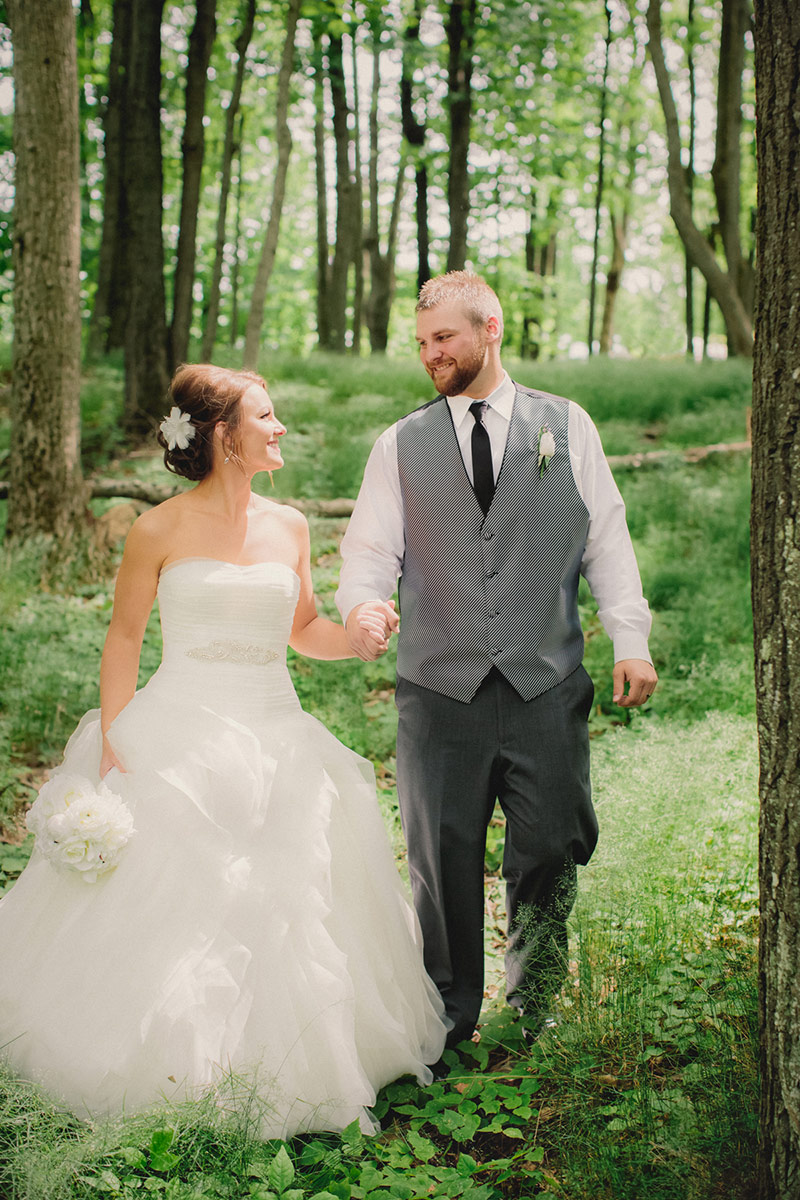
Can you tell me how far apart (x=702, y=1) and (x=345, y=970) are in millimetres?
21447

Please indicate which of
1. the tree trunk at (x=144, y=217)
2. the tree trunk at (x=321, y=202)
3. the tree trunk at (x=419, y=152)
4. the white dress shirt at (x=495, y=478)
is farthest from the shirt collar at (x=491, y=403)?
the tree trunk at (x=321, y=202)

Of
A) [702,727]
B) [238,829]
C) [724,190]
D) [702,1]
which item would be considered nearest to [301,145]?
[702,1]

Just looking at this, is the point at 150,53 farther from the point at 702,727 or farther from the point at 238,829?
the point at 238,829

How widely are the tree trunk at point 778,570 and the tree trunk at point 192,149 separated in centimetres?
1034

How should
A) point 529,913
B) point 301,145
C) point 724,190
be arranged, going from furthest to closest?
point 301,145 → point 724,190 → point 529,913

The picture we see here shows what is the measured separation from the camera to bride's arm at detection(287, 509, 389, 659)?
346 cm

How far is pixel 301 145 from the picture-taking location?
25.5 m

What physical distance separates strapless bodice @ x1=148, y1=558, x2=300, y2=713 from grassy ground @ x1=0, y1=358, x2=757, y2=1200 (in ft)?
4.08

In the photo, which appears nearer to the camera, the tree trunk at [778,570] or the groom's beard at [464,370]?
the tree trunk at [778,570]

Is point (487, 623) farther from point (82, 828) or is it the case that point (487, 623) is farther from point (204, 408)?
point (82, 828)

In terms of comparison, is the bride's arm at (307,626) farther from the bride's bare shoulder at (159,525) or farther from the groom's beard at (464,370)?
the groom's beard at (464,370)

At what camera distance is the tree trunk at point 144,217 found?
10.5m

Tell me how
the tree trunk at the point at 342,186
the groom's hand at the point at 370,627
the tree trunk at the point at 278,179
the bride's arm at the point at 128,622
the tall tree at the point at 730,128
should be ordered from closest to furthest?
the groom's hand at the point at 370,627 < the bride's arm at the point at 128,622 < the tree trunk at the point at 278,179 < the tall tree at the point at 730,128 < the tree trunk at the point at 342,186

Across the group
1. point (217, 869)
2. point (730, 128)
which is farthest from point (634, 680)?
point (730, 128)
